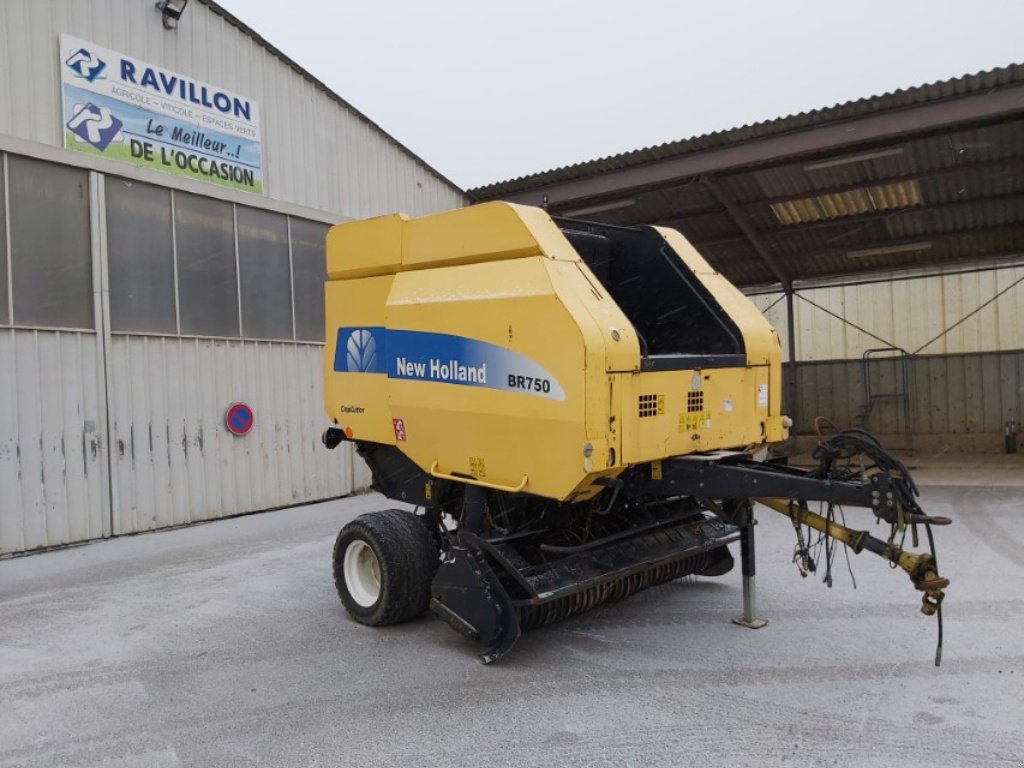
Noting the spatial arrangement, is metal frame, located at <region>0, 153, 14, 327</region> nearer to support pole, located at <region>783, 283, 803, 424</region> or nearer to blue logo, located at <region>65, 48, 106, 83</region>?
blue logo, located at <region>65, 48, 106, 83</region>

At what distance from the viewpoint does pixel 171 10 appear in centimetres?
855

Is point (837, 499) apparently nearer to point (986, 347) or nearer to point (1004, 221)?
point (1004, 221)

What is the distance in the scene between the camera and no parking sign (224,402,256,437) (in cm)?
913

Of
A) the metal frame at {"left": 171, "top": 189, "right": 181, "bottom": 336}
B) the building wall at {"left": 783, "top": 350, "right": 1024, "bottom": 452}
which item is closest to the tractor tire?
the metal frame at {"left": 171, "top": 189, "right": 181, "bottom": 336}

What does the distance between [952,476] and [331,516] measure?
9.20 metres

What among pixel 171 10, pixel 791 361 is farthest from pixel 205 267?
pixel 791 361

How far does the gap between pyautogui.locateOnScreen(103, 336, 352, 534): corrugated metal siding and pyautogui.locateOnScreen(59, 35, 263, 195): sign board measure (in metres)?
2.02

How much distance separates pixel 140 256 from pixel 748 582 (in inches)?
280

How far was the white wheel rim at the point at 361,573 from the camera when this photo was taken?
501 centimetres

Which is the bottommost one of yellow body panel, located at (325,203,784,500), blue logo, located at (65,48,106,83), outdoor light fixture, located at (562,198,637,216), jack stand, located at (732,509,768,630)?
jack stand, located at (732,509,768,630)

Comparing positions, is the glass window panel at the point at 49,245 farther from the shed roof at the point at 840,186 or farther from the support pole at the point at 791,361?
the support pole at the point at 791,361

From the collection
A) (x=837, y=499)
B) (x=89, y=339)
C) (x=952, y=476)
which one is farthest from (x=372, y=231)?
(x=952, y=476)

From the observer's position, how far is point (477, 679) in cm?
404

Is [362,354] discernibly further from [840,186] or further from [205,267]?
[840,186]
